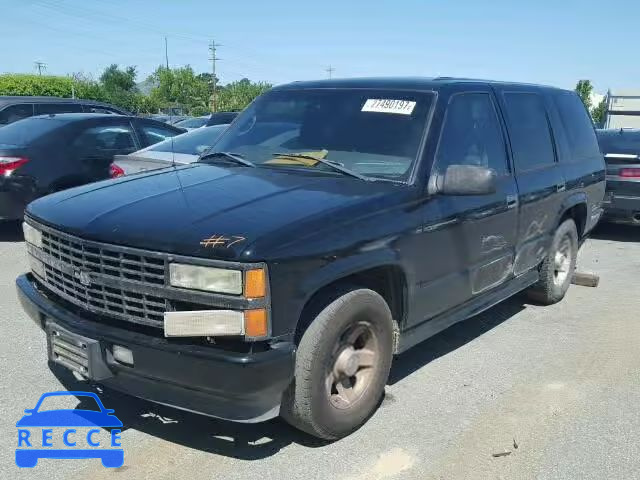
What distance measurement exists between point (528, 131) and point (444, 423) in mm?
2601

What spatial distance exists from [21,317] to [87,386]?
168cm

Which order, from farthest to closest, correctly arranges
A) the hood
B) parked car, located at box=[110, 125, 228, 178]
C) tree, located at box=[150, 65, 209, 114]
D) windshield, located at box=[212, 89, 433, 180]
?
tree, located at box=[150, 65, 209, 114]
parked car, located at box=[110, 125, 228, 178]
windshield, located at box=[212, 89, 433, 180]
the hood

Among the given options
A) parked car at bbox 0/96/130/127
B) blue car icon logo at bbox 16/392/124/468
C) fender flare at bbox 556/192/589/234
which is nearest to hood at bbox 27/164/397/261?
blue car icon logo at bbox 16/392/124/468

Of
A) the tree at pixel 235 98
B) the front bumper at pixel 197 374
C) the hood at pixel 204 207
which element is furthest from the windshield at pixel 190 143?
the tree at pixel 235 98

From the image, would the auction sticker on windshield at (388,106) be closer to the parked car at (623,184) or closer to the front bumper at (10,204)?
the front bumper at (10,204)

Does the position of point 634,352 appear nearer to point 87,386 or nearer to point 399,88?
point 399,88

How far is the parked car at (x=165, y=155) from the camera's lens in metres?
7.47

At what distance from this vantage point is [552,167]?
5.41m

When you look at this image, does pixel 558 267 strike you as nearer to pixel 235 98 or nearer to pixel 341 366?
pixel 341 366

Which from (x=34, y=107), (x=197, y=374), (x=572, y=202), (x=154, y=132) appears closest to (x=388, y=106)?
(x=197, y=374)

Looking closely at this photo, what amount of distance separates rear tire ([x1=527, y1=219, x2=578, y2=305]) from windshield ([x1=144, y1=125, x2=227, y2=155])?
13.2ft

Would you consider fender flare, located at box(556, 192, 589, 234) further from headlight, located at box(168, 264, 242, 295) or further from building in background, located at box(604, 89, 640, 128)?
building in background, located at box(604, 89, 640, 128)

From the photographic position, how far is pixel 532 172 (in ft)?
16.5

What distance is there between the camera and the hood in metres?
2.87
